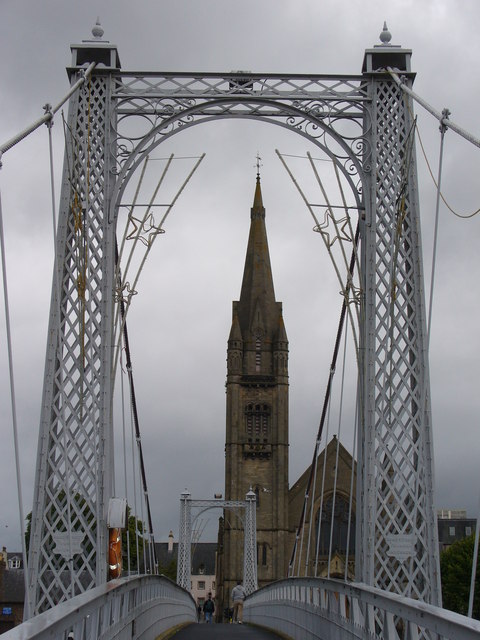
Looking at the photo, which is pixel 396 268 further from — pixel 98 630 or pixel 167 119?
pixel 98 630

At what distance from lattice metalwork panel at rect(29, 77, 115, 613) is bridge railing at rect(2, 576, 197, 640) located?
2.61ft

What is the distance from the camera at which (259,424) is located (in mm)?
68062

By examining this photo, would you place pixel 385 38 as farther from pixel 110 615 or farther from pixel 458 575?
pixel 458 575

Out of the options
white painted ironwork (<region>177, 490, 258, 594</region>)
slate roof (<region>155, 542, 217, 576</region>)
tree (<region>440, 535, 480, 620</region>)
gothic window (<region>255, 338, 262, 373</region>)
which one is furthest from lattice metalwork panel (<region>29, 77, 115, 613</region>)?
slate roof (<region>155, 542, 217, 576</region>)

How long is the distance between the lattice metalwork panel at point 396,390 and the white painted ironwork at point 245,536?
157 ft

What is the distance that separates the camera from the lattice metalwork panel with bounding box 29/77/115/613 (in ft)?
37.3

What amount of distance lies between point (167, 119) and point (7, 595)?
37.3m

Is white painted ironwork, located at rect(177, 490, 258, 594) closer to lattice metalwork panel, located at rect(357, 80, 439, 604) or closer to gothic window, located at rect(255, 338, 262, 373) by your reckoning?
gothic window, located at rect(255, 338, 262, 373)

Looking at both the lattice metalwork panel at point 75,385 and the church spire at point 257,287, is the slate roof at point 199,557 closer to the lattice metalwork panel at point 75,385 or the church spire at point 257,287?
the church spire at point 257,287

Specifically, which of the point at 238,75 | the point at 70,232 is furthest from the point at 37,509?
the point at 238,75

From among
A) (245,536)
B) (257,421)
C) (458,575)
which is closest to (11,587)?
(245,536)

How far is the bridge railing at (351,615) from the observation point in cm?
528

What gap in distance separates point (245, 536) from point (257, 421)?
8.74 m

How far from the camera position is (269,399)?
68812mm
